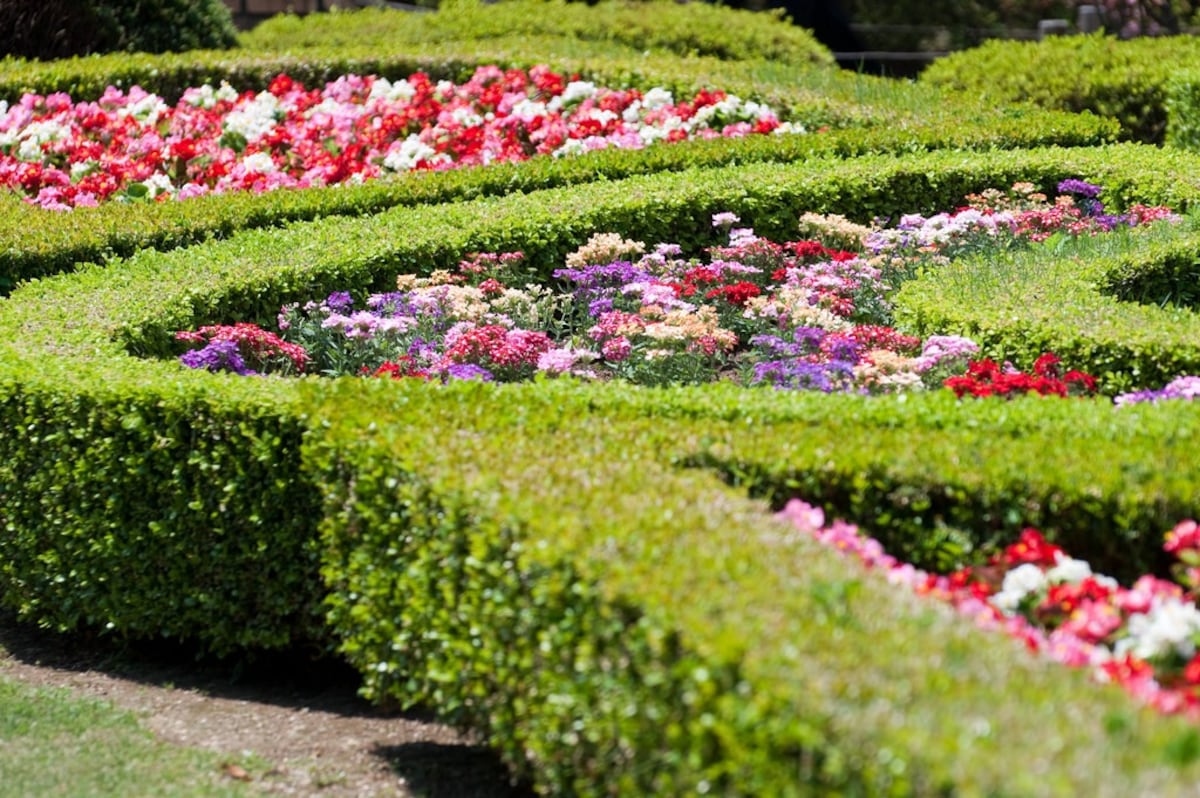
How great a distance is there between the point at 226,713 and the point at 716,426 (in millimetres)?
1834

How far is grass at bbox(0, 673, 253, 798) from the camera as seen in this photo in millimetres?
4488

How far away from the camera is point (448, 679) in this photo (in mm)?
4227

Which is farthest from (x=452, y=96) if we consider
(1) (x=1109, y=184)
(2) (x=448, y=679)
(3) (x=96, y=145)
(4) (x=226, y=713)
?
(2) (x=448, y=679)

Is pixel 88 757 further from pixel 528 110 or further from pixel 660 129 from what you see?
pixel 528 110

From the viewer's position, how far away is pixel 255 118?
485 inches

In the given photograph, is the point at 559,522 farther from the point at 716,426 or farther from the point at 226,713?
the point at 226,713

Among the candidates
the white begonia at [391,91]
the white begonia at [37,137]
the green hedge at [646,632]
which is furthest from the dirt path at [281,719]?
the white begonia at [391,91]

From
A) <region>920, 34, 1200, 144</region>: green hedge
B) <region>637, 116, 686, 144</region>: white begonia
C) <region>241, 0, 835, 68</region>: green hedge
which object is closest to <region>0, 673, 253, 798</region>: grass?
<region>637, 116, 686, 144</region>: white begonia

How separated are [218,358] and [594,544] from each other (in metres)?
3.69

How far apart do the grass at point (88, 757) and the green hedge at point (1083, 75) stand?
29.6 feet

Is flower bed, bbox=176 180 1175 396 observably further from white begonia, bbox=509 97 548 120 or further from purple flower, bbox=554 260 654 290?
white begonia, bbox=509 97 548 120

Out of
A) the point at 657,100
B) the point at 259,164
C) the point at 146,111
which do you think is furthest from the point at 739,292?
the point at 146,111

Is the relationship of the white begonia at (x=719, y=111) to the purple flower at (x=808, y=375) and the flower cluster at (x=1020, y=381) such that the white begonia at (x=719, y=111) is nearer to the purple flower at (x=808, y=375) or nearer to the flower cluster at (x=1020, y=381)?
the purple flower at (x=808, y=375)

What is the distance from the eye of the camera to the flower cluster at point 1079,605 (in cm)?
342
